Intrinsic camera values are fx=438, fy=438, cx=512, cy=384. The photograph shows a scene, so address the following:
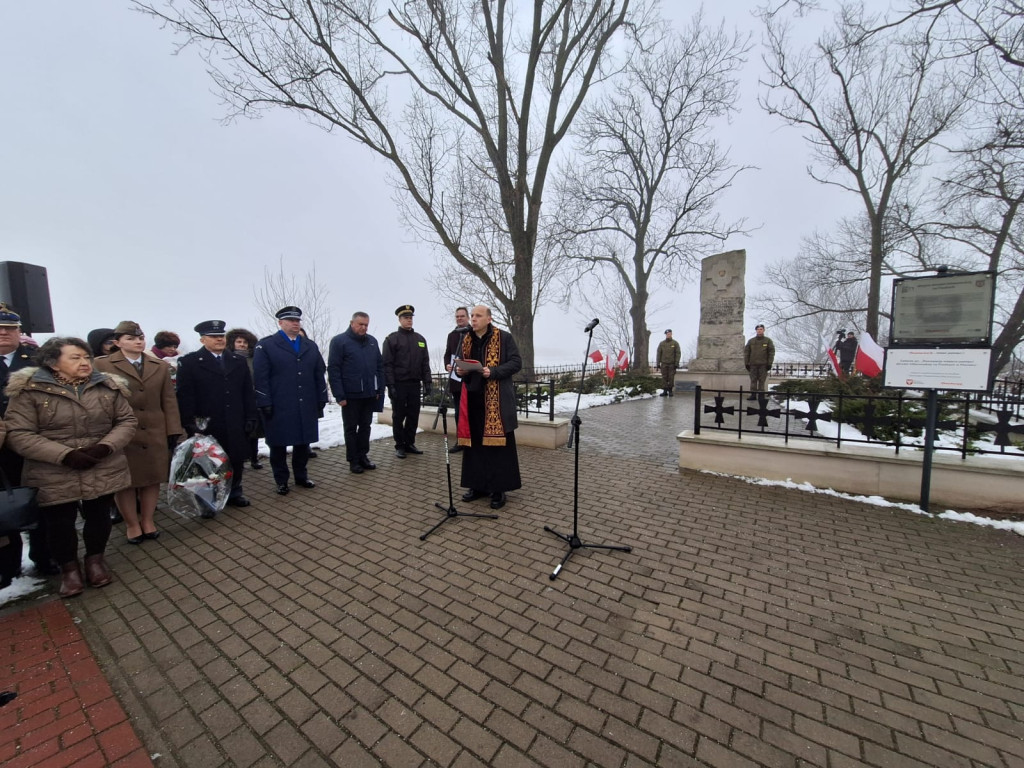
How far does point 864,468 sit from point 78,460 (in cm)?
677

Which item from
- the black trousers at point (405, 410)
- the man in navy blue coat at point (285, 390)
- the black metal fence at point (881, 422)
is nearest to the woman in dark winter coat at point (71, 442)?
the man in navy blue coat at point (285, 390)

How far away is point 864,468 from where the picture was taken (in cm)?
462

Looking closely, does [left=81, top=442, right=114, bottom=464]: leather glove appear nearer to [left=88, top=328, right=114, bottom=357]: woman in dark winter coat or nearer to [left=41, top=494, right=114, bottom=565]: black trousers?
[left=41, top=494, right=114, bottom=565]: black trousers

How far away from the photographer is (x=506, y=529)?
3.90 meters

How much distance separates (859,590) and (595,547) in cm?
174

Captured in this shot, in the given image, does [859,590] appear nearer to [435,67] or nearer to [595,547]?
[595,547]

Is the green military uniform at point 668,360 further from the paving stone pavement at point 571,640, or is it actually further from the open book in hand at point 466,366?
the open book in hand at point 466,366

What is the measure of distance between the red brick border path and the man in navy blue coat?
2333 mm

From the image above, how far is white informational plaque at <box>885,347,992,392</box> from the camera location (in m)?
3.99

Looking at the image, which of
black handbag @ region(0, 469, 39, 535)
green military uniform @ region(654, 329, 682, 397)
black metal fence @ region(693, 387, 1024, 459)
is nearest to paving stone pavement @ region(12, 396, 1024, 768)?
black handbag @ region(0, 469, 39, 535)

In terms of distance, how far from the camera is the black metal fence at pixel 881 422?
4.34m

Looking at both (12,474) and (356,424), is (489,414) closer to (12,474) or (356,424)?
(356,424)

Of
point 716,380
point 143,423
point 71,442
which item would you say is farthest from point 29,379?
point 716,380

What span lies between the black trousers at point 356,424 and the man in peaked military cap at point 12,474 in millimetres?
2702
